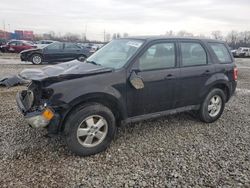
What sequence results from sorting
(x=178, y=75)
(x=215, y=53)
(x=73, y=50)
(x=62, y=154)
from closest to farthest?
(x=62, y=154)
(x=178, y=75)
(x=215, y=53)
(x=73, y=50)

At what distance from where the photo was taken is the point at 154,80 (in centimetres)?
412

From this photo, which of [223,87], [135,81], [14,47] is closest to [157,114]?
[135,81]

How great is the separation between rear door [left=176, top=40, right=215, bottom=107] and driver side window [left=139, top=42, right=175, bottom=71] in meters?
0.24

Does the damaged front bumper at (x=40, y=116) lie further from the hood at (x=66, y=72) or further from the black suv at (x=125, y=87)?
the hood at (x=66, y=72)

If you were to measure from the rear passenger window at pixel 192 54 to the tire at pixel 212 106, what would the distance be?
707 mm

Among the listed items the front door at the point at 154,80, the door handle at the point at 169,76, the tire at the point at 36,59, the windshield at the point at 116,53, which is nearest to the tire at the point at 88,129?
the front door at the point at 154,80

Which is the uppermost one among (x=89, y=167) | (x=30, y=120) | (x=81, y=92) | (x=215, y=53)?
(x=215, y=53)

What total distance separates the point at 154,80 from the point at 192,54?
1147 mm

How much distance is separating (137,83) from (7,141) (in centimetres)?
232

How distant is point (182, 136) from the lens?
447cm

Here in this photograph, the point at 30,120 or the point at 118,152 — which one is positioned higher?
the point at 30,120

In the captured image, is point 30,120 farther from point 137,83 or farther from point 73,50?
point 73,50

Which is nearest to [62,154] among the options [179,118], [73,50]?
[179,118]

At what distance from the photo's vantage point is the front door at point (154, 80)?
3.99 metres
